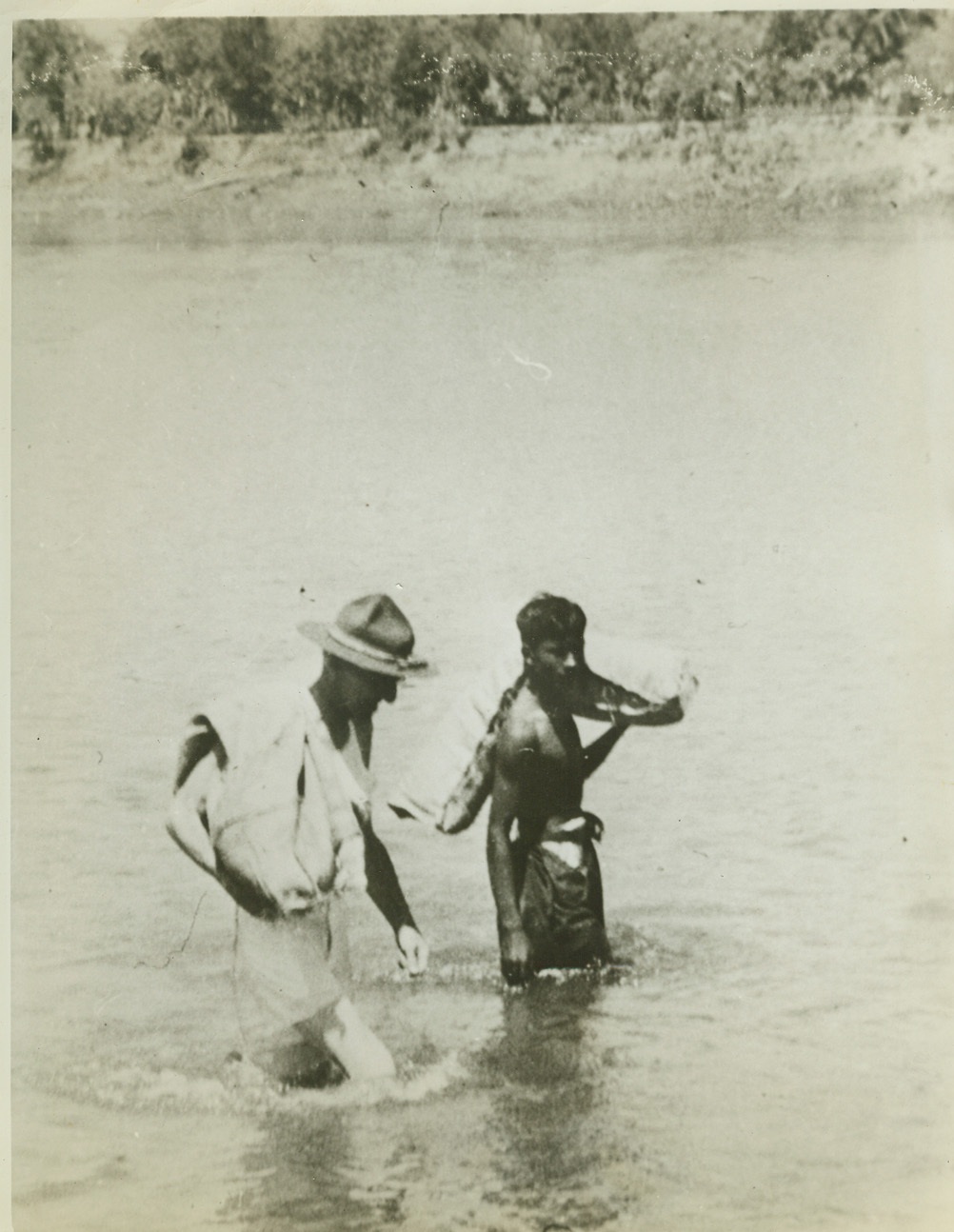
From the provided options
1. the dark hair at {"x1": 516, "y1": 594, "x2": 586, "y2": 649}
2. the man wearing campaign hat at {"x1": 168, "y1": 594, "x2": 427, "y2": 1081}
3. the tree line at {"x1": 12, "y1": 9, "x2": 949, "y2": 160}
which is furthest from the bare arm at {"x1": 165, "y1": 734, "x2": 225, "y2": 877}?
the tree line at {"x1": 12, "y1": 9, "x2": 949, "y2": 160}

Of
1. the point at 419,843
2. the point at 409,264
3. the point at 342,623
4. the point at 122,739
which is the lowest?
the point at 419,843

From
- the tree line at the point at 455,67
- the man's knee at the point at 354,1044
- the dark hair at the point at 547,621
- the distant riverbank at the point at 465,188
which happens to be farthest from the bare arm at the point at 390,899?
the tree line at the point at 455,67

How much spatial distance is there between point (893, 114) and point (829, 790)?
1385 millimetres

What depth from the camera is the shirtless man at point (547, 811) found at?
2.21 m

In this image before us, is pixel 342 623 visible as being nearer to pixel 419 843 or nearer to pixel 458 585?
pixel 458 585

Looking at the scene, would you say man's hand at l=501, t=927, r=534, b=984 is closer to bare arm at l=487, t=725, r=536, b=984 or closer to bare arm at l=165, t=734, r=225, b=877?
bare arm at l=487, t=725, r=536, b=984

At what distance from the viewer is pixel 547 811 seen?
2227mm

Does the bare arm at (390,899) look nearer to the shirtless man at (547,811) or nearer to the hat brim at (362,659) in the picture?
the shirtless man at (547,811)

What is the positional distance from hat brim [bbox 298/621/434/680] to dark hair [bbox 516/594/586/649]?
0.21 m

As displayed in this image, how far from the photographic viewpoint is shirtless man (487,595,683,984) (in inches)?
86.9

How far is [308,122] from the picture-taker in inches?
92.1

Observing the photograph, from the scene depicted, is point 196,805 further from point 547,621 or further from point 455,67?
point 455,67

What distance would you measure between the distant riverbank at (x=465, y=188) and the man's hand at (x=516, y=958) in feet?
4.59

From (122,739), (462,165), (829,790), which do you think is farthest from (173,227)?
(829,790)
